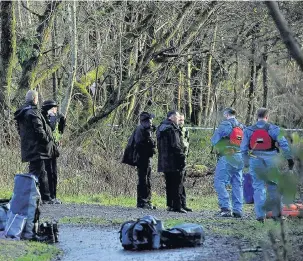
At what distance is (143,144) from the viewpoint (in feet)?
55.5

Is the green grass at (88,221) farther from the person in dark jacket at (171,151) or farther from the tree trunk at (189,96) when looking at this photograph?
the tree trunk at (189,96)

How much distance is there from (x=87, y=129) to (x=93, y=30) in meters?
2.93

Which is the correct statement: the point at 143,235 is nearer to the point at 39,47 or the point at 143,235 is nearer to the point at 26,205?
the point at 26,205

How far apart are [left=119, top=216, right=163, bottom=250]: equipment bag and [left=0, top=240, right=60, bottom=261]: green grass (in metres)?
0.84

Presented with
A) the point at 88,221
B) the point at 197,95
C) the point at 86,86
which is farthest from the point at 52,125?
the point at 197,95

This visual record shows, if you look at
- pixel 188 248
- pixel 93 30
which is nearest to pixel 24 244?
pixel 188 248

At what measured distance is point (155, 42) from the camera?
26109 mm

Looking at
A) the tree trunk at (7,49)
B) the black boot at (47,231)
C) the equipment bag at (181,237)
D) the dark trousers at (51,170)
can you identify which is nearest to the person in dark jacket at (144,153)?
the dark trousers at (51,170)

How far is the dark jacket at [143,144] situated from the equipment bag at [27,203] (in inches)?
219

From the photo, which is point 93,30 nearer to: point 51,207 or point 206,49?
point 206,49

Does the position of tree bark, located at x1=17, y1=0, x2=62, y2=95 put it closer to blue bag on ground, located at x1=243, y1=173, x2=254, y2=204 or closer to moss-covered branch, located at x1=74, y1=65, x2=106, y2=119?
moss-covered branch, located at x1=74, y1=65, x2=106, y2=119

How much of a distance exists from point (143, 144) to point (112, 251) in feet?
21.3

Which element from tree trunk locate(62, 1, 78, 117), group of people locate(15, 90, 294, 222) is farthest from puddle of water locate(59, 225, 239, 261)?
tree trunk locate(62, 1, 78, 117)

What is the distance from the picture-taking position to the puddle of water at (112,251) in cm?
984
